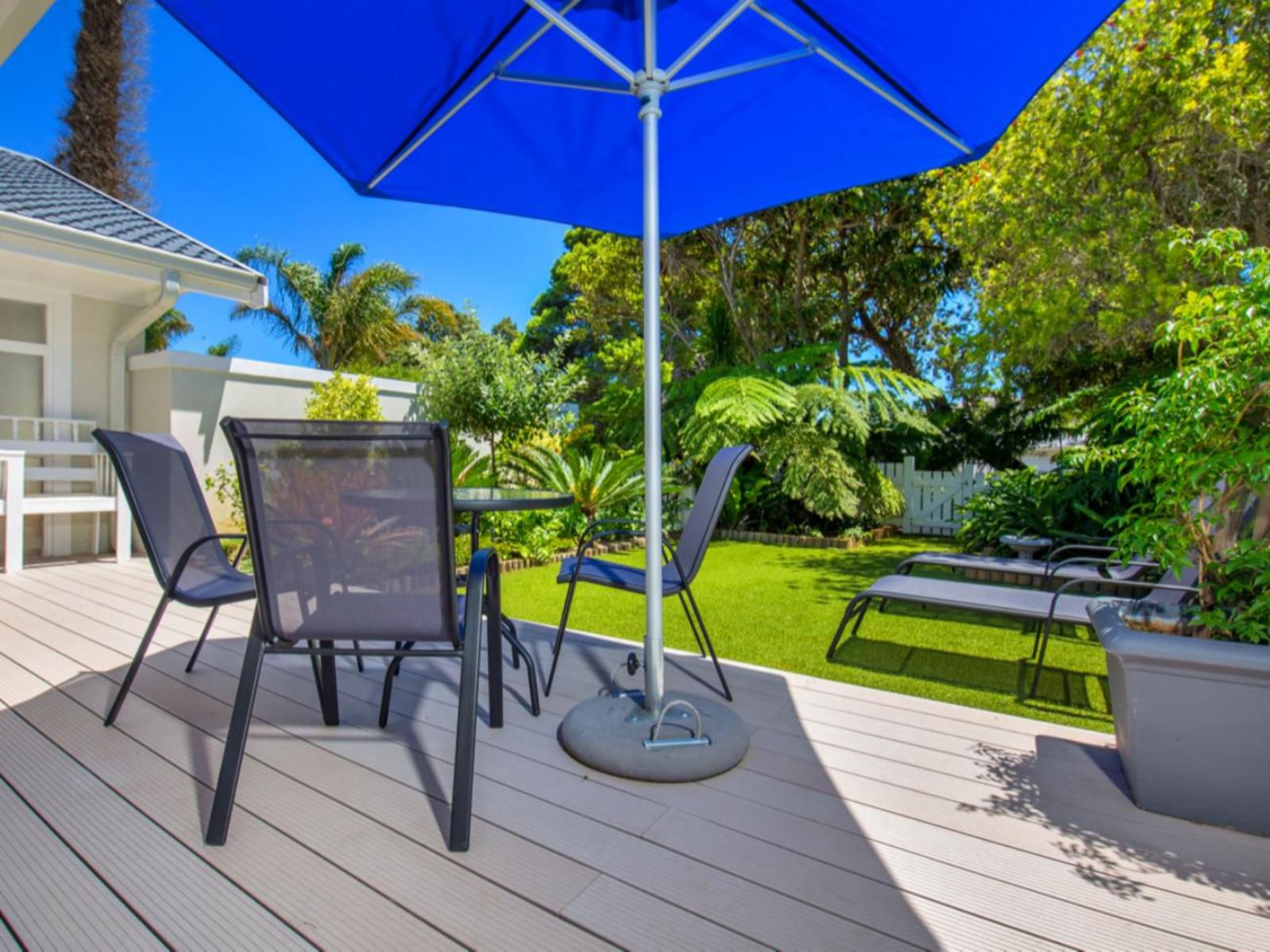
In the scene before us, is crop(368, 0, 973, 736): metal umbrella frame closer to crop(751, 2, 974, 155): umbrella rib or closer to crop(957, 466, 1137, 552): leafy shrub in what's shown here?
crop(751, 2, 974, 155): umbrella rib

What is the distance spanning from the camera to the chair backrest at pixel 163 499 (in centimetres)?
243

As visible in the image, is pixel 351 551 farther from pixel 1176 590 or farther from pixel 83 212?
pixel 83 212

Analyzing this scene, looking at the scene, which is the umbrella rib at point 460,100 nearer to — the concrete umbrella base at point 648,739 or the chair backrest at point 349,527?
the chair backrest at point 349,527

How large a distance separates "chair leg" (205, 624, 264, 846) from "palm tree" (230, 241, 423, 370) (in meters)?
16.6

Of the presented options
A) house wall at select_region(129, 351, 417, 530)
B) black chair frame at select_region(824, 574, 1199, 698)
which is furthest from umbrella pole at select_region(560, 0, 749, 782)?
house wall at select_region(129, 351, 417, 530)

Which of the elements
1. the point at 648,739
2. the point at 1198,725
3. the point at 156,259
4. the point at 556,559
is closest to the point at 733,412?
the point at 556,559

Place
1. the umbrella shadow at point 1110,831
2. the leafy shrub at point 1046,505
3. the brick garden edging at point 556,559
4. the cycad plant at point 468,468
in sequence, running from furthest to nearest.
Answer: the cycad plant at point 468,468, the brick garden edging at point 556,559, the leafy shrub at point 1046,505, the umbrella shadow at point 1110,831

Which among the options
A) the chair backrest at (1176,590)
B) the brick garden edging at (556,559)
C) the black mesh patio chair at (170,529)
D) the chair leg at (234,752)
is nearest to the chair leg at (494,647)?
the chair leg at (234,752)

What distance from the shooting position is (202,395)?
649 cm

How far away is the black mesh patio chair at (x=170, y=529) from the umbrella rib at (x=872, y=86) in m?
2.53

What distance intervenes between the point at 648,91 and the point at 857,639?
9.57 ft

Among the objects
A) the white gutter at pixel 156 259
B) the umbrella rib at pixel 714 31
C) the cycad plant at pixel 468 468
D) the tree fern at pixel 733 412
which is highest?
the white gutter at pixel 156 259

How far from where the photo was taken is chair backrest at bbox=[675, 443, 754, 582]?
275cm

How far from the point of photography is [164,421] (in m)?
6.28
